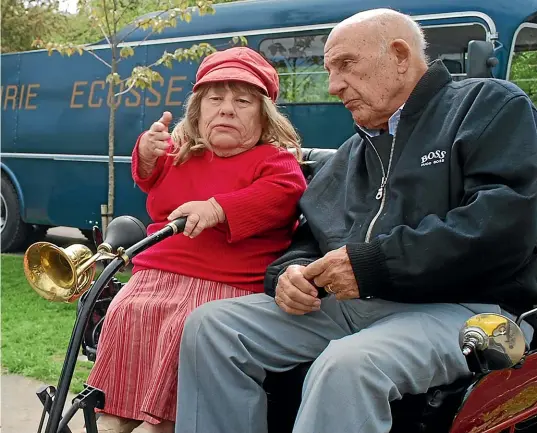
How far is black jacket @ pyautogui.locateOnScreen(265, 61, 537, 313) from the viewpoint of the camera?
2.06 metres

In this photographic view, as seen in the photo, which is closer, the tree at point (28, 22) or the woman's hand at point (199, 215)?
the woman's hand at point (199, 215)

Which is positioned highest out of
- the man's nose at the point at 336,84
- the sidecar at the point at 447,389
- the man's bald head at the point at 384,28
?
the man's bald head at the point at 384,28

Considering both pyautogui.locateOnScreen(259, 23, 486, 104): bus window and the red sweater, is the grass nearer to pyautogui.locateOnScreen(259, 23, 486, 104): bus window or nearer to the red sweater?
the red sweater

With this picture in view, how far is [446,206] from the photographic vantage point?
2.23 metres

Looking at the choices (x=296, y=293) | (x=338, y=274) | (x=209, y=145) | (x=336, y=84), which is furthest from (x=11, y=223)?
(x=338, y=274)

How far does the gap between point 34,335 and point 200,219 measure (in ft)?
11.0

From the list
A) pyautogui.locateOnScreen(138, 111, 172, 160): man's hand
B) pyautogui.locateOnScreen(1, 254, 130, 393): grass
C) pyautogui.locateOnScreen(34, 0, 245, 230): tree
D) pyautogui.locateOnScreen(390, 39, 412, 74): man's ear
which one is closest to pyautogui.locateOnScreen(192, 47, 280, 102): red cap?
pyautogui.locateOnScreen(138, 111, 172, 160): man's hand

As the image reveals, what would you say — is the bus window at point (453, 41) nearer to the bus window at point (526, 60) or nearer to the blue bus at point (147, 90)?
the blue bus at point (147, 90)

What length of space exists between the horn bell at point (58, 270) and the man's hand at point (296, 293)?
23.2 inches

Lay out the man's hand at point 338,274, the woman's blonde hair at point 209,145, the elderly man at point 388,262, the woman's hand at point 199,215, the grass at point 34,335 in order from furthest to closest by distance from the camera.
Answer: the grass at point 34,335
the woman's blonde hair at point 209,145
the woman's hand at point 199,215
the man's hand at point 338,274
the elderly man at point 388,262

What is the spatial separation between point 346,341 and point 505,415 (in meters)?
0.66

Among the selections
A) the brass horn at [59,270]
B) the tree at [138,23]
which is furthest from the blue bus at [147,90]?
the brass horn at [59,270]

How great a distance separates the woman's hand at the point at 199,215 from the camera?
7.78 feet

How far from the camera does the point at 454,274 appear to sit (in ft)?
6.82
